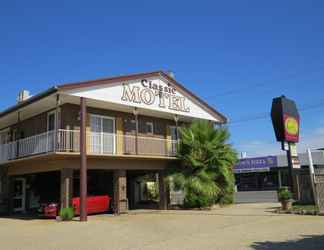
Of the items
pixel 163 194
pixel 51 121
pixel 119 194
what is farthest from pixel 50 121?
pixel 163 194

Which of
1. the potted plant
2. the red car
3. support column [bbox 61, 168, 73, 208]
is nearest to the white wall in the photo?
support column [bbox 61, 168, 73, 208]

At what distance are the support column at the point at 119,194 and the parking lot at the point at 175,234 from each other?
4.73 metres

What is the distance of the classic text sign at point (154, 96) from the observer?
72.5ft

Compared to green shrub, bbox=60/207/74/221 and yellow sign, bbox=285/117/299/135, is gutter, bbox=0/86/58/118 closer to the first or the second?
green shrub, bbox=60/207/74/221

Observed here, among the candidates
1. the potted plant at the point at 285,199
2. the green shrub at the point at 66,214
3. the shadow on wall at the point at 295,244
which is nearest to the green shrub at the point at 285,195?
the potted plant at the point at 285,199

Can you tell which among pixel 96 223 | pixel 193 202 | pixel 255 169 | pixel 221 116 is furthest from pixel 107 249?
pixel 255 169

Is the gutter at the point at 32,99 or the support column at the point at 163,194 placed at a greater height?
the gutter at the point at 32,99

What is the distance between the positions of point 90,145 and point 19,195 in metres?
8.57

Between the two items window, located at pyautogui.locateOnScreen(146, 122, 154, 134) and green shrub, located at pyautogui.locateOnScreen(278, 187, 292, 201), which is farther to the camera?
window, located at pyautogui.locateOnScreen(146, 122, 154, 134)

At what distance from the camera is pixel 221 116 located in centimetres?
2812

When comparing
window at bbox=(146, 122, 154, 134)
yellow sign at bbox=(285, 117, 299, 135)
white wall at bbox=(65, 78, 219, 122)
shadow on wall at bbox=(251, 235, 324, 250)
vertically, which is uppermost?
white wall at bbox=(65, 78, 219, 122)

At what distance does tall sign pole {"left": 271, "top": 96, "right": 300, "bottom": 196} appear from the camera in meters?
21.2

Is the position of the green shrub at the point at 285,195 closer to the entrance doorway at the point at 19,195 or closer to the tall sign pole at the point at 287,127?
the tall sign pole at the point at 287,127

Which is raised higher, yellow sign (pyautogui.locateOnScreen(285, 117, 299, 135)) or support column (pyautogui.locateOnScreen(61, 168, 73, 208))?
yellow sign (pyautogui.locateOnScreen(285, 117, 299, 135))
